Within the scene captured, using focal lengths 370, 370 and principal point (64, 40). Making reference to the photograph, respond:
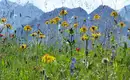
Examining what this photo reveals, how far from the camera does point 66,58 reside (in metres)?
4.90

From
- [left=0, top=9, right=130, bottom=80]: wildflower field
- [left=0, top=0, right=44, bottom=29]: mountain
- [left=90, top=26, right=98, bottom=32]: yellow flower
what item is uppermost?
[left=0, top=0, right=44, bottom=29]: mountain

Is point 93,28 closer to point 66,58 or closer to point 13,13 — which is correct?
point 66,58

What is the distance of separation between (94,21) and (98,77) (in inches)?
127

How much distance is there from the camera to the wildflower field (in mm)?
3510

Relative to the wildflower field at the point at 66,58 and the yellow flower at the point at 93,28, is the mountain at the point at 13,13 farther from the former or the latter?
the yellow flower at the point at 93,28

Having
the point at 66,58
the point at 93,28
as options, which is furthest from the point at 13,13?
the point at 66,58

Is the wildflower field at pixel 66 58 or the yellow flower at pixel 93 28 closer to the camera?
the wildflower field at pixel 66 58

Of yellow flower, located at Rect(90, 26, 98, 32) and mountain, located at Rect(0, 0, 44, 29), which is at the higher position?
mountain, located at Rect(0, 0, 44, 29)

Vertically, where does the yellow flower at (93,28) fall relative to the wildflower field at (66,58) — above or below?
above

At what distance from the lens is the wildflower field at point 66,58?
11.5 ft

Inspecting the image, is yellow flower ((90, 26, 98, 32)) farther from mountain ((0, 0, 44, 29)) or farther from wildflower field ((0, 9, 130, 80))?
mountain ((0, 0, 44, 29))

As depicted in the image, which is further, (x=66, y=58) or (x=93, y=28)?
(x=93, y=28)

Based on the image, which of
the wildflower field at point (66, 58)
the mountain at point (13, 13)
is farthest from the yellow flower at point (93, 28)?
the mountain at point (13, 13)

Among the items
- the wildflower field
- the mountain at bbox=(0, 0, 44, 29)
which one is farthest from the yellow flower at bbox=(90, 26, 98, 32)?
the mountain at bbox=(0, 0, 44, 29)
